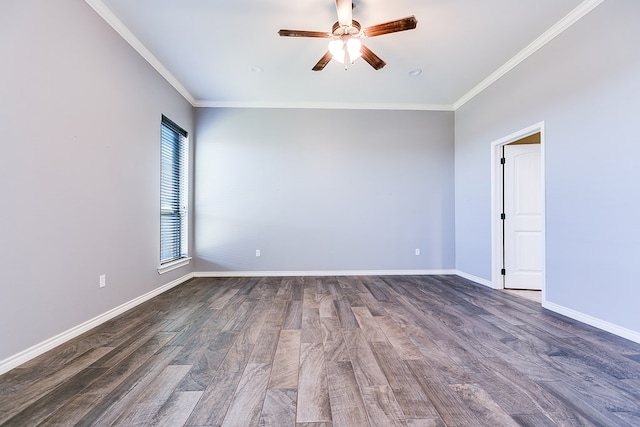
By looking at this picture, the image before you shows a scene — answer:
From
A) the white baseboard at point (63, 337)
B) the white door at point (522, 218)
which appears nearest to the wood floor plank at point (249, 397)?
the white baseboard at point (63, 337)

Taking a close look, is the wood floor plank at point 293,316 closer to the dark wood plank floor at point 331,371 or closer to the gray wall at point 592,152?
the dark wood plank floor at point 331,371

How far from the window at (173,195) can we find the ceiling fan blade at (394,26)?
2.85 meters

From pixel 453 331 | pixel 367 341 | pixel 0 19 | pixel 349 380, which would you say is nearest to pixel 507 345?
pixel 453 331

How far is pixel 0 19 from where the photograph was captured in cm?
171

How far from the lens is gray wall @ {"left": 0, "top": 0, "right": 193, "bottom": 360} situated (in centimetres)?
178

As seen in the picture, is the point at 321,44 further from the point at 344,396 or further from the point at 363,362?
the point at 344,396

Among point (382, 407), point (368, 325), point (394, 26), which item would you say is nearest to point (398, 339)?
point (368, 325)

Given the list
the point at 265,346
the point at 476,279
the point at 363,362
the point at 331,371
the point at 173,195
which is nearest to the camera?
the point at 331,371

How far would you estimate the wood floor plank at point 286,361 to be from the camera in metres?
1.60

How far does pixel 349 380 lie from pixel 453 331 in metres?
1.20

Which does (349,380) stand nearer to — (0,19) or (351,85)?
(0,19)

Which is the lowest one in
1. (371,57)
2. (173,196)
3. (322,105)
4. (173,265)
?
(173,265)

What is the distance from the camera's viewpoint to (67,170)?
2.19 meters

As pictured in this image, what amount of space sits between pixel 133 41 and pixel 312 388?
3.70 metres
